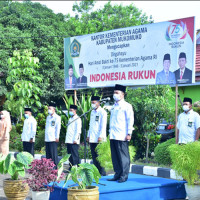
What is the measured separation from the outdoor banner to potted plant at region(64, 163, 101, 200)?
477cm

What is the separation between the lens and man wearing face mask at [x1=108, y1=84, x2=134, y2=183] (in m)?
8.04

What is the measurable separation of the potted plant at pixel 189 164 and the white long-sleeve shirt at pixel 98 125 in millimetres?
2804

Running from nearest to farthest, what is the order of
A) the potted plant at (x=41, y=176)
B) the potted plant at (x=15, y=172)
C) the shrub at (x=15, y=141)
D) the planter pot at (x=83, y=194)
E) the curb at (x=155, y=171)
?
the planter pot at (x=83, y=194) < the potted plant at (x=41, y=176) < the potted plant at (x=15, y=172) < the curb at (x=155, y=171) < the shrub at (x=15, y=141)

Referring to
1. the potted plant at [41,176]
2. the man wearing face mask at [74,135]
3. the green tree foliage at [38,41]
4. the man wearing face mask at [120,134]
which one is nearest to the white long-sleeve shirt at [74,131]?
the man wearing face mask at [74,135]

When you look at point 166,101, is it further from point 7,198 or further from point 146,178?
point 7,198

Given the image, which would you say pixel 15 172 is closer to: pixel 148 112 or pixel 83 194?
pixel 83 194

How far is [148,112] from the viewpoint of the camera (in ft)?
39.7

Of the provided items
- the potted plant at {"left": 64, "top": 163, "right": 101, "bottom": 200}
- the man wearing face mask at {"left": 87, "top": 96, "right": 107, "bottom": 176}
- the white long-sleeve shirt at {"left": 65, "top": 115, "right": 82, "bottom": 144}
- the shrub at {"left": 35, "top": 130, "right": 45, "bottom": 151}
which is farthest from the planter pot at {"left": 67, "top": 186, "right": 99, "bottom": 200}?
the shrub at {"left": 35, "top": 130, "right": 45, "bottom": 151}

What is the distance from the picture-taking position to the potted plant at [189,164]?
6.93 meters

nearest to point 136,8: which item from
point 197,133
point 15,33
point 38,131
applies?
point 15,33

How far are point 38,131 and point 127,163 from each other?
8.69 m

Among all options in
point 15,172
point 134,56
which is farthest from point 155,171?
point 15,172

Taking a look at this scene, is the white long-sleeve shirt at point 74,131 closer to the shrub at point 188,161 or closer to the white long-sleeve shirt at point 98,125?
the white long-sleeve shirt at point 98,125

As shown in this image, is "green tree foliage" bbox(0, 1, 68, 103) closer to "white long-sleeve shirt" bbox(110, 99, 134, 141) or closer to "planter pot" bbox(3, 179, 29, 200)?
"white long-sleeve shirt" bbox(110, 99, 134, 141)
